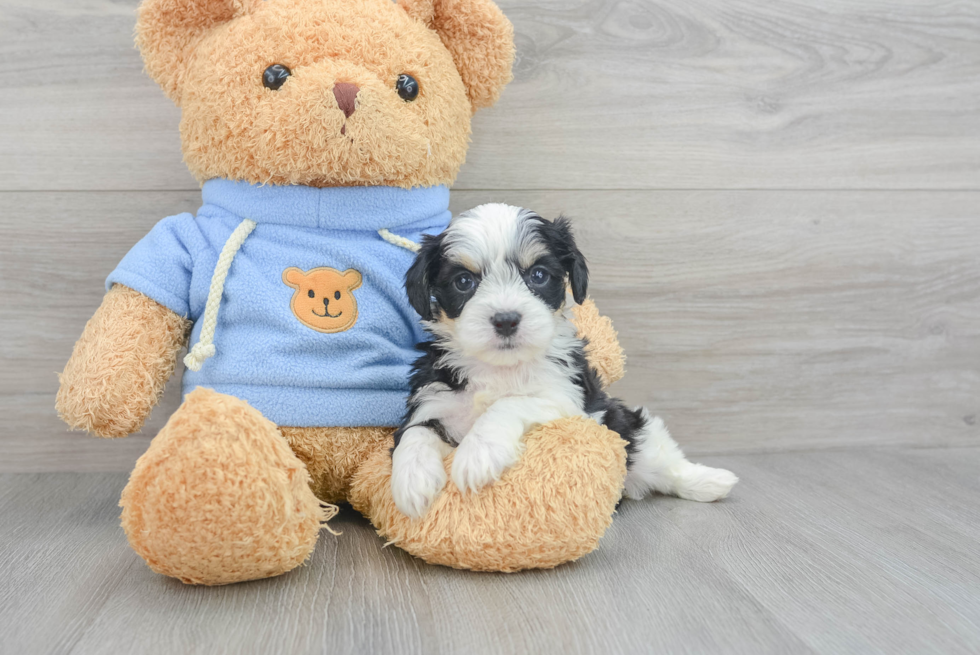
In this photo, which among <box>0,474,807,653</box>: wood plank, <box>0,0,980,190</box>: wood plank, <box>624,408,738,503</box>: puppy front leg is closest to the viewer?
<box>0,474,807,653</box>: wood plank

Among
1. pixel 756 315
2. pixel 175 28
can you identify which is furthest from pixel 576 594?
pixel 175 28

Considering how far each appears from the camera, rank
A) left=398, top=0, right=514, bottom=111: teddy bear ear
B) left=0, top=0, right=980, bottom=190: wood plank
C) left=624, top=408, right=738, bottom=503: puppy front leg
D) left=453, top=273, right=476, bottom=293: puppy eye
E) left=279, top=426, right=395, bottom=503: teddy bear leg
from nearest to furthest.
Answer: left=453, top=273, right=476, bottom=293: puppy eye → left=279, top=426, right=395, bottom=503: teddy bear leg → left=398, top=0, right=514, bottom=111: teddy bear ear → left=624, top=408, right=738, bottom=503: puppy front leg → left=0, top=0, right=980, bottom=190: wood plank

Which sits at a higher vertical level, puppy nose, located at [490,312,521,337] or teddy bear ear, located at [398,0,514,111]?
teddy bear ear, located at [398,0,514,111]

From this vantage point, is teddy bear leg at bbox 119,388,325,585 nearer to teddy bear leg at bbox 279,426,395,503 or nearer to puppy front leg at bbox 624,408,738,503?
teddy bear leg at bbox 279,426,395,503

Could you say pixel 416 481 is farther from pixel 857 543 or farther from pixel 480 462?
pixel 857 543

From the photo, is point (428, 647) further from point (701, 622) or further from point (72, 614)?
point (72, 614)

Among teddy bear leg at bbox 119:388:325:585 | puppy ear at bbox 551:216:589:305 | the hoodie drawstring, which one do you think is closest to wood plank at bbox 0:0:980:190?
the hoodie drawstring

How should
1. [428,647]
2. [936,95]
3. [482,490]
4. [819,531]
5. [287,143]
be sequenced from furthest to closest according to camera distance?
[936,95] → [819,531] → [287,143] → [482,490] → [428,647]

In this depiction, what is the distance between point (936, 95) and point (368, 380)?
1.86 metres

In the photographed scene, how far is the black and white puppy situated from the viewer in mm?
1348

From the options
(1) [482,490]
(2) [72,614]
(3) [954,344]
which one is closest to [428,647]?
(1) [482,490]

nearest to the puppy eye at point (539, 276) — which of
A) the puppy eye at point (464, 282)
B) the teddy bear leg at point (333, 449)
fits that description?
the puppy eye at point (464, 282)

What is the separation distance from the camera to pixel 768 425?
7.54ft

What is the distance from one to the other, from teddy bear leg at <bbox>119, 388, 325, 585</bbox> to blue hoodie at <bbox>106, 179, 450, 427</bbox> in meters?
0.29
